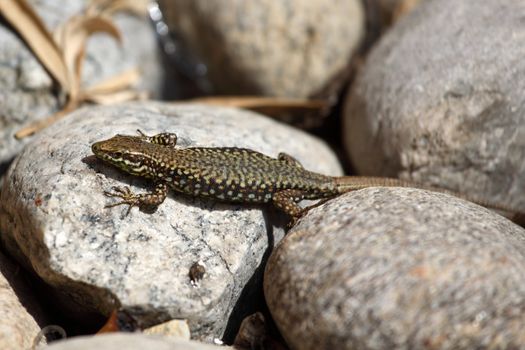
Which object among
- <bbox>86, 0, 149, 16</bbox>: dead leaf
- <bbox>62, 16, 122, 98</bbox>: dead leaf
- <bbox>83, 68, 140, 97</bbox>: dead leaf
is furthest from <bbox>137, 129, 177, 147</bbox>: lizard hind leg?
<bbox>86, 0, 149, 16</bbox>: dead leaf

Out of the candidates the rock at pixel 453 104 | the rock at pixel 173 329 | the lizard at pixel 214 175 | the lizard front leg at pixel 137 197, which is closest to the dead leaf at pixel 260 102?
the rock at pixel 453 104

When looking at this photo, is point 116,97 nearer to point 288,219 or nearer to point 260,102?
point 260,102

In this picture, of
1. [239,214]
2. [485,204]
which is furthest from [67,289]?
[485,204]

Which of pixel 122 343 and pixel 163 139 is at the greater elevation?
pixel 163 139

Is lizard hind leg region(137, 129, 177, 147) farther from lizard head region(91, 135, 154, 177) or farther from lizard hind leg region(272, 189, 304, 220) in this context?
lizard hind leg region(272, 189, 304, 220)

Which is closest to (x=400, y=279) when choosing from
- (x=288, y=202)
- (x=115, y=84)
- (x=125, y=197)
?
(x=288, y=202)
